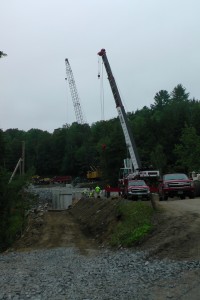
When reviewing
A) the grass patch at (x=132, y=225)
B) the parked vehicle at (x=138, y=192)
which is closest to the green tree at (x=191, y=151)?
the parked vehicle at (x=138, y=192)

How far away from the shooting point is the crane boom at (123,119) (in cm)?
4891

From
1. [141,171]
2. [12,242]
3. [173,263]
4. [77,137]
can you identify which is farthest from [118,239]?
[77,137]

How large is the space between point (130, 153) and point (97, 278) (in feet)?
118

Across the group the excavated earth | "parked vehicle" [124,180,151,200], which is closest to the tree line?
"parked vehicle" [124,180,151,200]

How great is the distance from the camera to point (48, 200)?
87.3 m

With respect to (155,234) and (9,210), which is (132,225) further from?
(9,210)

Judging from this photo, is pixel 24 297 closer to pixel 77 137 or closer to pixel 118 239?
pixel 118 239

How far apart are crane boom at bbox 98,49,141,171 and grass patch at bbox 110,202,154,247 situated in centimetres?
2036

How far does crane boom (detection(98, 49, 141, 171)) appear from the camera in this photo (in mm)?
48906

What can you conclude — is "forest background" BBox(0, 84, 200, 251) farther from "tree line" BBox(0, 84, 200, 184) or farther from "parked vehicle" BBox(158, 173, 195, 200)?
"parked vehicle" BBox(158, 173, 195, 200)

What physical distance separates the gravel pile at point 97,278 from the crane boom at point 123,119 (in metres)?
30.6

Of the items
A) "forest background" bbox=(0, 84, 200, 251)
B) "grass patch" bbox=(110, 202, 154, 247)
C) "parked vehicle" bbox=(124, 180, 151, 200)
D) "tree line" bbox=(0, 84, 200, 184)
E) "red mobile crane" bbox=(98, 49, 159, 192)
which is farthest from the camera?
"tree line" bbox=(0, 84, 200, 184)

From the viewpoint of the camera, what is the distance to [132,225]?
2345 cm

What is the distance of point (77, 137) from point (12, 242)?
5725 inches
